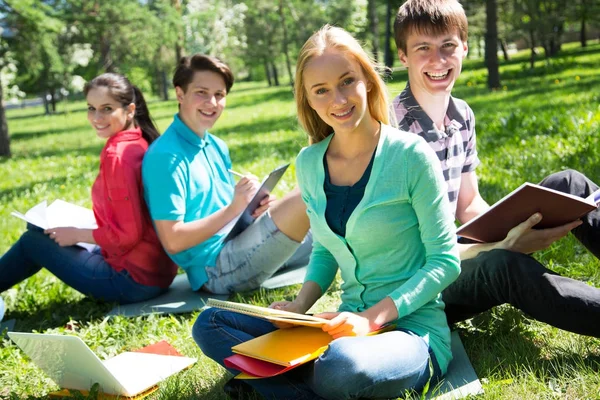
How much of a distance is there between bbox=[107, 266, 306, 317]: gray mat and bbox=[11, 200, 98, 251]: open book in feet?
1.66

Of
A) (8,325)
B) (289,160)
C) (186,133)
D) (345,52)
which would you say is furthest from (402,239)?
(289,160)

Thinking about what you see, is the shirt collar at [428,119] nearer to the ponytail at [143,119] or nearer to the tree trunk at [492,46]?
the ponytail at [143,119]

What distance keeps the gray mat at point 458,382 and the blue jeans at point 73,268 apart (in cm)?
219

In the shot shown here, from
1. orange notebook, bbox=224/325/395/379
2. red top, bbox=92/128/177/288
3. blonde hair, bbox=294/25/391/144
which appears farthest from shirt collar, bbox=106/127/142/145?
orange notebook, bbox=224/325/395/379

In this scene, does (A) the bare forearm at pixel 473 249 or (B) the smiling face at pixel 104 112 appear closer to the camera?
(A) the bare forearm at pixel 473 249

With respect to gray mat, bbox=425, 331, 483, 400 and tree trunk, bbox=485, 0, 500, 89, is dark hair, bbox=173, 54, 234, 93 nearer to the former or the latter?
gray mat, bbox=425, 331, 483, 400

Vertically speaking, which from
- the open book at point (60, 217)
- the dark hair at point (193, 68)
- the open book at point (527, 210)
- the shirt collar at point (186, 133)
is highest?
the dark hair at point (193, 68)

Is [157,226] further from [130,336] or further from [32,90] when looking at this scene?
[32,90]

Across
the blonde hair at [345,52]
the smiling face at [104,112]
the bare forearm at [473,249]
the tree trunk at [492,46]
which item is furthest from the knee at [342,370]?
the tree trunk at [492,46]

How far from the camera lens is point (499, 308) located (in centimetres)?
320

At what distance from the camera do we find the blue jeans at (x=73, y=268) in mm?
4219

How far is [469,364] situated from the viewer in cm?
269

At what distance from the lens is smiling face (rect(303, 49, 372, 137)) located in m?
2.54

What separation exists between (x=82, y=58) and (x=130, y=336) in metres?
39.5
